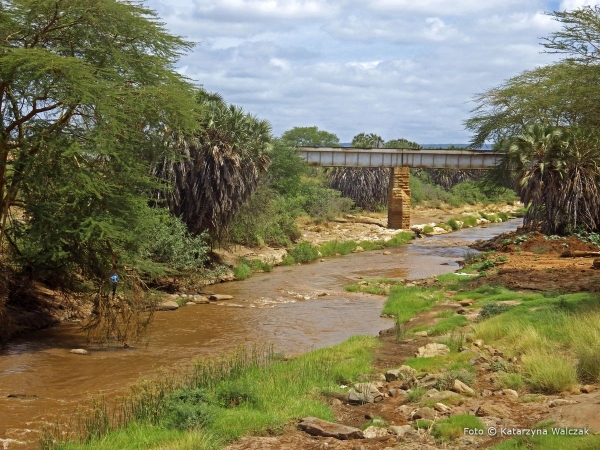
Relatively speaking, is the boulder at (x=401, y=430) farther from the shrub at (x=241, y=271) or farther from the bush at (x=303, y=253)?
the bush at (x=303, y=253)

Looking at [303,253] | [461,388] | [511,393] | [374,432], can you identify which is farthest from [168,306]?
[374,432]

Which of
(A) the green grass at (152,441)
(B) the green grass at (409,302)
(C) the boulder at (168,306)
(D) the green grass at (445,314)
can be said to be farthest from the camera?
(C) the boulder at (168,306)

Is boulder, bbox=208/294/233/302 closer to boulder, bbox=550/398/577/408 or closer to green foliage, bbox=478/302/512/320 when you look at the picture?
green foliage, bbox=478/302/512/320

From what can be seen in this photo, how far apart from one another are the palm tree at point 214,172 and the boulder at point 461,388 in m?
19.1

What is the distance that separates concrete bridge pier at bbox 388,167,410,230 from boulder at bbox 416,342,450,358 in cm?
3890

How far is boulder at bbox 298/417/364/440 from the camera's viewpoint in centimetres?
1112

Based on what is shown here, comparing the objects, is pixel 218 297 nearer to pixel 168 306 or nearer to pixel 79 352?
pixel 168 306

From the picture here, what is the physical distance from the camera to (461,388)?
514 inches

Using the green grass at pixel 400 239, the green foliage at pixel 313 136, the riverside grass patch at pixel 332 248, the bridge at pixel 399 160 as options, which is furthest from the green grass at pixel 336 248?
the green foliage at pixel 313 136

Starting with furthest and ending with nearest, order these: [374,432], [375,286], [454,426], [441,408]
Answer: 1. [375,286]
2. [441,408]
3. [374,432]
4. [454,426]

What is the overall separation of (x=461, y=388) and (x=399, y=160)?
147 feet

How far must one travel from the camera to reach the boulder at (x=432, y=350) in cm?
1628

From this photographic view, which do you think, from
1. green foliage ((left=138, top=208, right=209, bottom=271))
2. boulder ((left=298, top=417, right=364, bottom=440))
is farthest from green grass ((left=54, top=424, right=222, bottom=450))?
green foliage ((left=138, top=208, right=209, bottom=271))

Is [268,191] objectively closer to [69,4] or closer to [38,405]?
[69,4]
